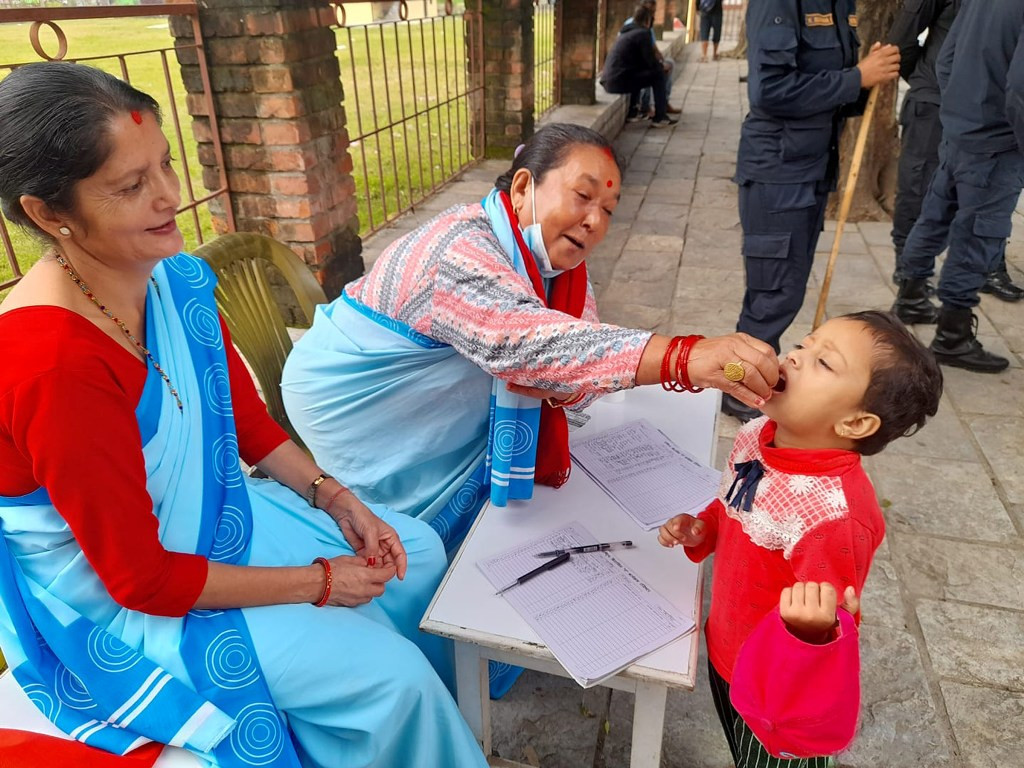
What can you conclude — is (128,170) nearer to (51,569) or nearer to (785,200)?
(51,569)

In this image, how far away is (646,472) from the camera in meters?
1.67

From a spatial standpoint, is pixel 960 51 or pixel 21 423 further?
pixel 960 51

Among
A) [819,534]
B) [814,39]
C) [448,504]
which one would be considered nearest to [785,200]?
[814,39]

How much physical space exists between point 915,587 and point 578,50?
7.77 m

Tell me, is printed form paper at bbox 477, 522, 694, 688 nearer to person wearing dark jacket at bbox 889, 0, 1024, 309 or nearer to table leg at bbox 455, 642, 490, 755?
table leg at bbox 455, 642, 490, 755

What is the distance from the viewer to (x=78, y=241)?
1.13m

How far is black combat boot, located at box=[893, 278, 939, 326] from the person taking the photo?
13.6 ft

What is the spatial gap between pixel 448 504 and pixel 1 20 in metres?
1.75

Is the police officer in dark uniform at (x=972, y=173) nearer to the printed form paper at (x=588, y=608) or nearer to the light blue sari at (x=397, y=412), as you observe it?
the light blue sari at (x=397, y=412)

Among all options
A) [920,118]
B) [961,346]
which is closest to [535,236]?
[961,346]

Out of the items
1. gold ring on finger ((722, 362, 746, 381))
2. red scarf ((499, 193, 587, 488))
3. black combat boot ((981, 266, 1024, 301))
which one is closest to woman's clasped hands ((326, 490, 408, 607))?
red scarf ((499, 193, 587, 488))

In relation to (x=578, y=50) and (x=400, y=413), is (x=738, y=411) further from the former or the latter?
(x=578, y=50)

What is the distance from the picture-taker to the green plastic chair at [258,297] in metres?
2.02

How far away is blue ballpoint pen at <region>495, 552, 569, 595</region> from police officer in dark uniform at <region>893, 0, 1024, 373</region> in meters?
2.82
